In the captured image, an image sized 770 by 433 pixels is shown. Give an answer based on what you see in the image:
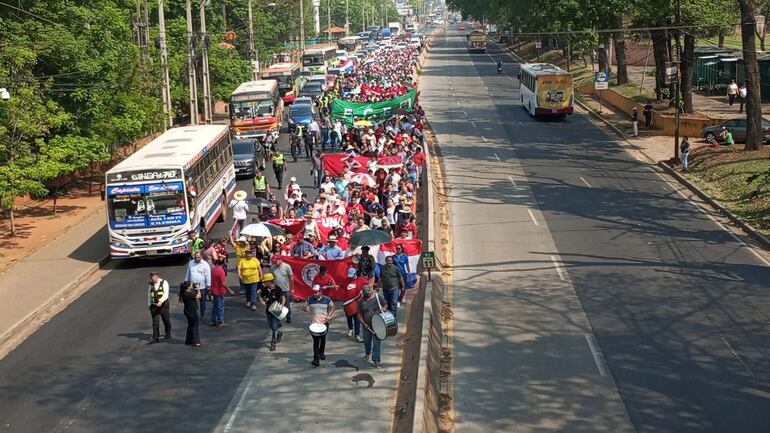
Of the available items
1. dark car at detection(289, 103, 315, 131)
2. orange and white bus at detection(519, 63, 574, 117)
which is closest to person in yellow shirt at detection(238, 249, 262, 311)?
dark car at detection(289, 103, 315, 131)

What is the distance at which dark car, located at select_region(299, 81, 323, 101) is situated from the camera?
7061 centimetres

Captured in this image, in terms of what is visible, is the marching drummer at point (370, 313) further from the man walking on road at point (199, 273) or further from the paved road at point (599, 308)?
the man walking on road at point (199, 273)

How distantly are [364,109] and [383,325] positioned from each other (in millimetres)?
34451

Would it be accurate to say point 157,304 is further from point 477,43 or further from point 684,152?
point 477,43

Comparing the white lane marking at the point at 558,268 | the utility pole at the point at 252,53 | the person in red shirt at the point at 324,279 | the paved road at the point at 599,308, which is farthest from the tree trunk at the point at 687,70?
the person in red shirt at the point at 324,279

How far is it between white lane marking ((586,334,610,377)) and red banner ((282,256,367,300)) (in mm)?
5726

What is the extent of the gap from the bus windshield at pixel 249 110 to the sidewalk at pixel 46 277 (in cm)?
1888

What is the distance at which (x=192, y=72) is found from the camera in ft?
161

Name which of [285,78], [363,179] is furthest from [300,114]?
[363,179]

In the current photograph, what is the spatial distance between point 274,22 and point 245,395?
93.8 meters

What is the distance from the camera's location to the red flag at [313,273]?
22594mm

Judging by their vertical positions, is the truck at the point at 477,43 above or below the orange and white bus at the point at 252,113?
above

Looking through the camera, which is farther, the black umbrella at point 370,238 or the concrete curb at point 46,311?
the black umbrella at point 370,238

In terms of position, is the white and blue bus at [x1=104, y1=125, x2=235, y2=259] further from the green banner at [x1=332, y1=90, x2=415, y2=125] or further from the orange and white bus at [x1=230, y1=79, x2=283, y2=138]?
the orange and white bus at [x1=230, y1=79, x2=283, y2=138]
